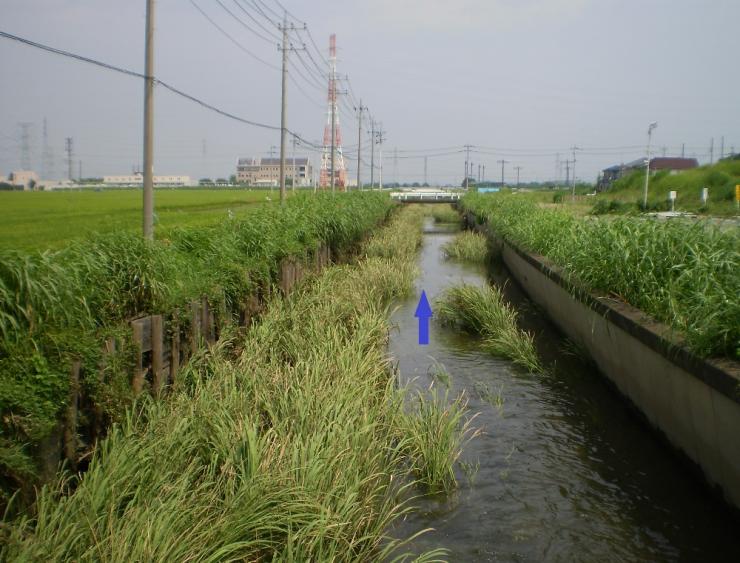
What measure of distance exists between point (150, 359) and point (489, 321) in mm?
6548

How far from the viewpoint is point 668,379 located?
21.4 feet

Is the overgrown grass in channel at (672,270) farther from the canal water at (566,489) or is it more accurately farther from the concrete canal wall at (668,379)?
the canal water at (566,489)

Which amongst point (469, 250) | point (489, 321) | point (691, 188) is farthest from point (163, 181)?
point (489, 321)

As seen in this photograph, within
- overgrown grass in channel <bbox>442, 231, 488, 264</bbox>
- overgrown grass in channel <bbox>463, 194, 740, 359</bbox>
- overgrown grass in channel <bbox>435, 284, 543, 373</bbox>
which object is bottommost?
overgrown grass in channel <bbox>435, 284, 543, 373</bbox>

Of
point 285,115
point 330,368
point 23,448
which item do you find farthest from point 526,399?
point 285,115

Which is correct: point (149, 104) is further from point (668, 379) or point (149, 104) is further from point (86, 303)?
point (668, 379)

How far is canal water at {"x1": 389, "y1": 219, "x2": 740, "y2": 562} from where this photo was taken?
203 inches

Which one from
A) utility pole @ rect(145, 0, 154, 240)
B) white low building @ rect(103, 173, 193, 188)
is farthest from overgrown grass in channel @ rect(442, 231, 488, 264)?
white low building @ rect(103, 173, 193, 188)

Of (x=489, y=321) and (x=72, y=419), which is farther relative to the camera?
(x=489, y=321)

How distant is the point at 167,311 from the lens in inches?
262

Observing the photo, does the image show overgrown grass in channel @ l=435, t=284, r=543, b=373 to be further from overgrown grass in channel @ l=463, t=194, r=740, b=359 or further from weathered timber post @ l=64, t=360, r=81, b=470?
weathered timber post @ l=64, t=360, r=81, b=470

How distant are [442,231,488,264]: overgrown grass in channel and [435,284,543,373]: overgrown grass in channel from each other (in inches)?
402

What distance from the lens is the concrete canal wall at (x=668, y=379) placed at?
521cm

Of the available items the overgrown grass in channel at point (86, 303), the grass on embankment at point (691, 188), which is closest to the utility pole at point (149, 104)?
the overgrown grass in channel at point (86, 303)
